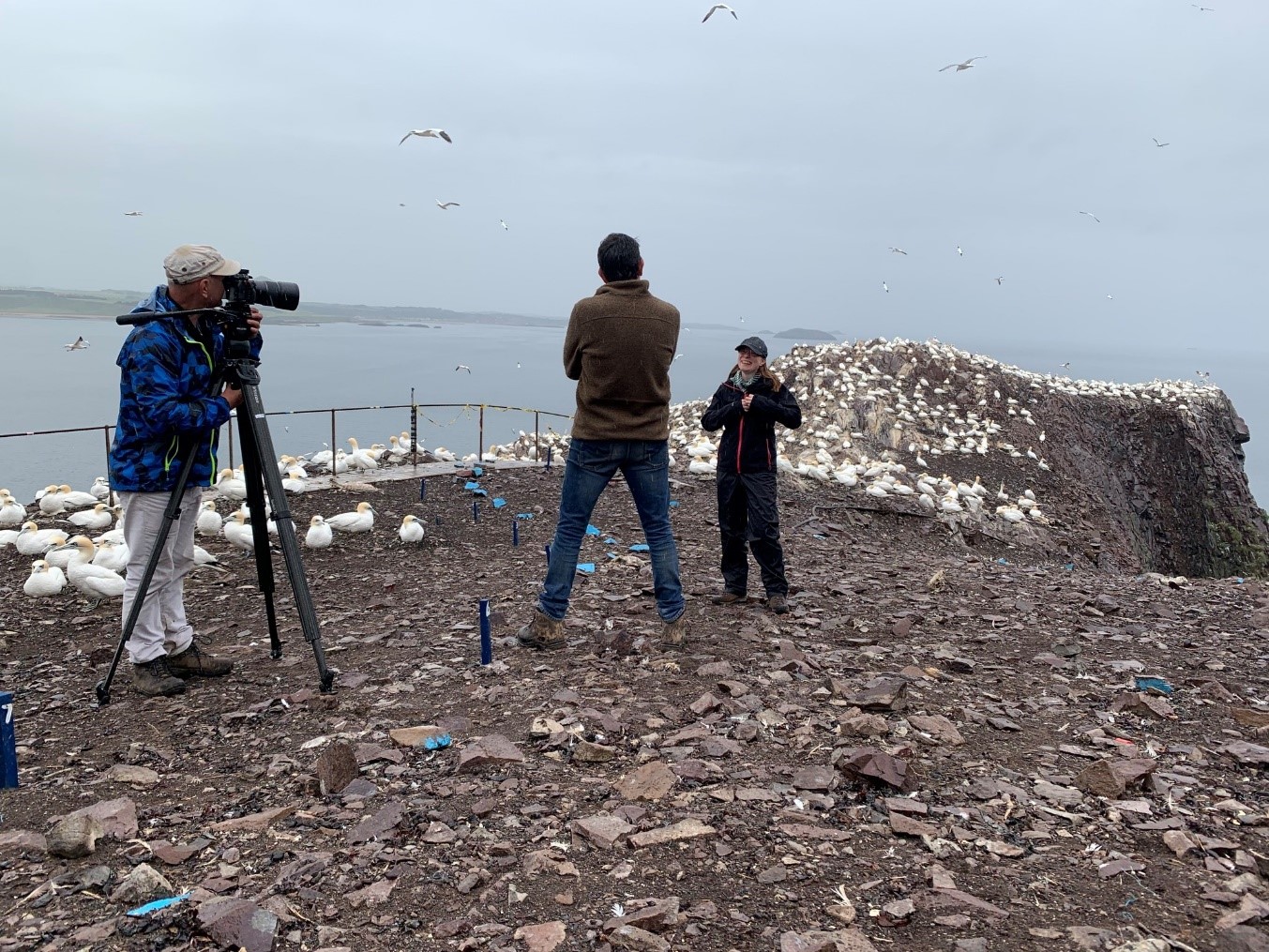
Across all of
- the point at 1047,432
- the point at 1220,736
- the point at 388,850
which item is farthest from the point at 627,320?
the point at 1047,432

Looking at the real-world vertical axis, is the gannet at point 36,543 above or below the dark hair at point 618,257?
below

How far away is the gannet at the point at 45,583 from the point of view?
7094mm

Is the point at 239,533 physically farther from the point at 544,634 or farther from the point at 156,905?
the point at 156,905

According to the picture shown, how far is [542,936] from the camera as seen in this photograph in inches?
112

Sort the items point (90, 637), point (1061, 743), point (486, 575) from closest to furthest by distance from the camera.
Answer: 1. point (1061, 743)
2. point (90, 637)
3. point (486, 575)

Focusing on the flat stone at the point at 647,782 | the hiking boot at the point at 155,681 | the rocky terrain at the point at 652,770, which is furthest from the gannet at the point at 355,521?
the flat stone at the point at 647,782

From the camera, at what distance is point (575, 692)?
4.97 meters

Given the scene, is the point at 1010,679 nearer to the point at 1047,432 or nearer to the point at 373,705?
the point at 373,705

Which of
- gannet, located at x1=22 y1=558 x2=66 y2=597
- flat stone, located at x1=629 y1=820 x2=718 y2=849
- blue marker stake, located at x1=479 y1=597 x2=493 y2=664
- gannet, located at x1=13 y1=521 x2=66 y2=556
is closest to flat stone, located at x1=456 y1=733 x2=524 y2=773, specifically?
flat stone, located at x1=629 y1=820 x2=718 y2=849

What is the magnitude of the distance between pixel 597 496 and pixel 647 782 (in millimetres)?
2123

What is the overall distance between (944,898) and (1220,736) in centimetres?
245

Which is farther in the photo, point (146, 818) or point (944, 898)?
point (146, 818)

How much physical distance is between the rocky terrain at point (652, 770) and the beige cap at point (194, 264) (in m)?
2.39

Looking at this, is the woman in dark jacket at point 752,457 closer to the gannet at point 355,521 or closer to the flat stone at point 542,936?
the flat stone at point 542,936
